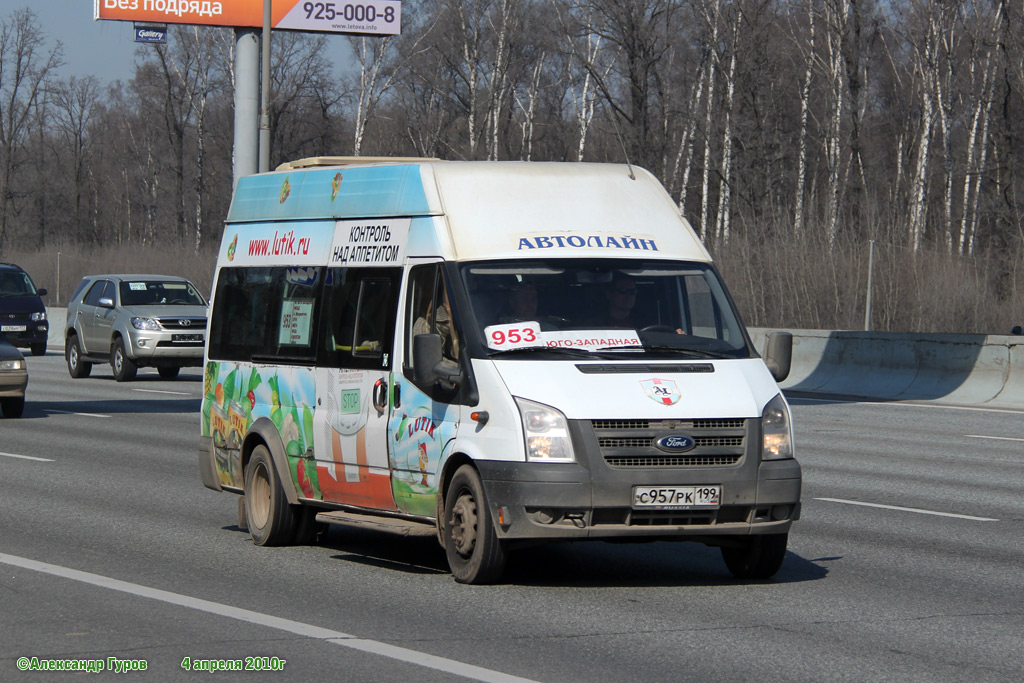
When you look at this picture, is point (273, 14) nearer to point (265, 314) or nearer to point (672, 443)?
point (265, 314)

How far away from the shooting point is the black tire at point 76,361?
29.9m

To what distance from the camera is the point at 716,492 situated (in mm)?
8078

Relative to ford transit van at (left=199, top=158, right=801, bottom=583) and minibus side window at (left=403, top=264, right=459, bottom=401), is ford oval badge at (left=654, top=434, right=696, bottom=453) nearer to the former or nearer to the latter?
ford transit van at (left=199, top=158, right=801, bottom=583)

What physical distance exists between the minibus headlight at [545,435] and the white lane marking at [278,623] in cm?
147

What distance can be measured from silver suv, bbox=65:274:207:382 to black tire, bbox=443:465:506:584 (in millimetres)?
20119

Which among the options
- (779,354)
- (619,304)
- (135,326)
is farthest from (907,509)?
(135,326)

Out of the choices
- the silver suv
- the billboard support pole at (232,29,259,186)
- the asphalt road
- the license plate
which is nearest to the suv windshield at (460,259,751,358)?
the license plate

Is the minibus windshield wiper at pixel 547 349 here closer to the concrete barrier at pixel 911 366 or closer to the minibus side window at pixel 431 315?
the minibus side window at pixel 431 315

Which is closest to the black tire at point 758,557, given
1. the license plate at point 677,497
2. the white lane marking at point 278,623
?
the license plate at point 677,497

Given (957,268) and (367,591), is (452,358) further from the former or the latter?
(957,268)

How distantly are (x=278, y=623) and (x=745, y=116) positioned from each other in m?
48.2

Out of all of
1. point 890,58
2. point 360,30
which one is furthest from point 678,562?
point 890,58

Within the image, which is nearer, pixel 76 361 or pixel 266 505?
pixel 266 505

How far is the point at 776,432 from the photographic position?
8.31 meters
